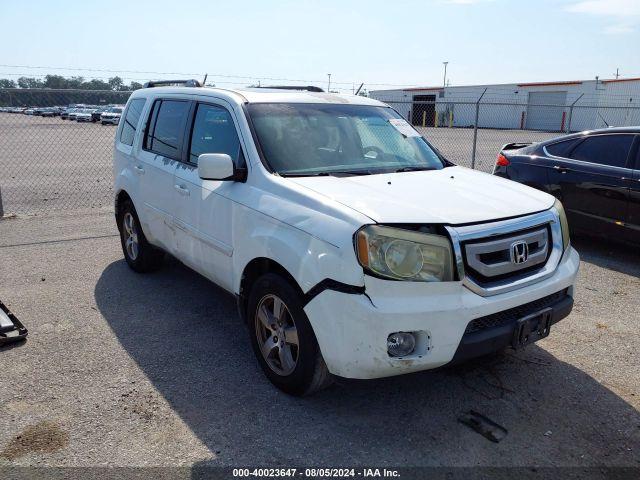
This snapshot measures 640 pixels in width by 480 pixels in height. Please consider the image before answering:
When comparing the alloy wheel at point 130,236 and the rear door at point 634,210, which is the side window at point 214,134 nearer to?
the alloy wheel at point 130,236

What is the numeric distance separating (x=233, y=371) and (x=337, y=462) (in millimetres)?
1211

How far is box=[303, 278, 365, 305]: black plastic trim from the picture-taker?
2850mm

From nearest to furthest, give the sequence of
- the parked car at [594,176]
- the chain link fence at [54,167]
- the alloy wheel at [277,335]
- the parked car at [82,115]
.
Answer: the alloy wheel at [277,335]
the parked car at [594,176]
the chain link fence at [54,167]
the parked car at [82,115]

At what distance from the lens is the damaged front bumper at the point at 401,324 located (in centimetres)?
283

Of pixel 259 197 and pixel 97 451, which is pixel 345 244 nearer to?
pixel 259 197

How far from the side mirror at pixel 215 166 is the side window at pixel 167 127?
1142mm

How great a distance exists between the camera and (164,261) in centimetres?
629

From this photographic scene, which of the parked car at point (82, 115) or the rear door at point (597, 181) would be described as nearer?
the rear door at point (597, 181)

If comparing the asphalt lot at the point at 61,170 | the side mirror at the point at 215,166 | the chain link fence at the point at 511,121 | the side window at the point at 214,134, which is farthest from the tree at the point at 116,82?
the chain link fence at the point at 511,121

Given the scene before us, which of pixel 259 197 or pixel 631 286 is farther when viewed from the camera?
pixel 631 286

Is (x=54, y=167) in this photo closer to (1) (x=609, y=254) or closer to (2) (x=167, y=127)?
(2) (x=167, y=127)

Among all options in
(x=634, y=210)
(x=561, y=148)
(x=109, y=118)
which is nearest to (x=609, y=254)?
(x=634, y=210)

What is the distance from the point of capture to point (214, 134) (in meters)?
4.27

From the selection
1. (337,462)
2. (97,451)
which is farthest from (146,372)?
(337,462)
